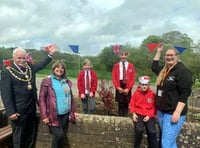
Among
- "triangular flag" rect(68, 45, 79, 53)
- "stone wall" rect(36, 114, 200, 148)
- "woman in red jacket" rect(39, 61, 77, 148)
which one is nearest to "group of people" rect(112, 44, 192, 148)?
"stone wall" rect(36, 114, 200, 148)

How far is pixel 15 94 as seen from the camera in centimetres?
536

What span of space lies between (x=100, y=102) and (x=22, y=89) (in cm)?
412

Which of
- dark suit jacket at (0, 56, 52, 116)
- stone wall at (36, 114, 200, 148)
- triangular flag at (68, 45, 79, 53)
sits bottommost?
stone wall at (36, 114, 200, 148)

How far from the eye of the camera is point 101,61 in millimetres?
25734

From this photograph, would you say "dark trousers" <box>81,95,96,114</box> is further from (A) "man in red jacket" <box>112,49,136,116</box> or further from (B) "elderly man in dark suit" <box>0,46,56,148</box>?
(B) "elderly man in dark suit" <box>0,46,56,148</box>

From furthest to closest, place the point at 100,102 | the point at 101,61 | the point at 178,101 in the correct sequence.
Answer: the point at 101,61 → the point at 100,102 → the point at 178,101

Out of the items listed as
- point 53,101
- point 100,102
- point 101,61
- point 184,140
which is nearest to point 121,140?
point 184,140

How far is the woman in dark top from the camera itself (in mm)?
4574

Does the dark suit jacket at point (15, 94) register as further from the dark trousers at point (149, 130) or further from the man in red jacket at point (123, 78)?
the man in red jacket at point (123, 78)

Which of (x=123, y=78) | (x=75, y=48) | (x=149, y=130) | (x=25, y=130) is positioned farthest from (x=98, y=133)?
(x=75, y=48)

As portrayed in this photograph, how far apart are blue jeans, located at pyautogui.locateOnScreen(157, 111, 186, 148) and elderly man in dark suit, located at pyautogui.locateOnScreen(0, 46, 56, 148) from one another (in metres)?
2.20

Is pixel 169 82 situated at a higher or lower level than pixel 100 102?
higher

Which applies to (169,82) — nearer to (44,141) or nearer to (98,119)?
(98,119)

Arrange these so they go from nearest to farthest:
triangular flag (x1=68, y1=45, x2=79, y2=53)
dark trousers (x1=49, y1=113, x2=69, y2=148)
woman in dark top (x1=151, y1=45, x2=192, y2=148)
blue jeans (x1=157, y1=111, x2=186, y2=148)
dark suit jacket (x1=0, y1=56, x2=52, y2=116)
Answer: woman in dark top (x1=151, y1=45, x2=192, y2=148), blue jeans (x1=157, y1=111, x2=186, y2=148), dark suit jacket (x1=0, y1=56, x2=52, y2=116), dark trousers (x1=49, y1=113, x2=69, y2=148), triangular flag (x1=68, y1=45, x2=79, y2=53)
